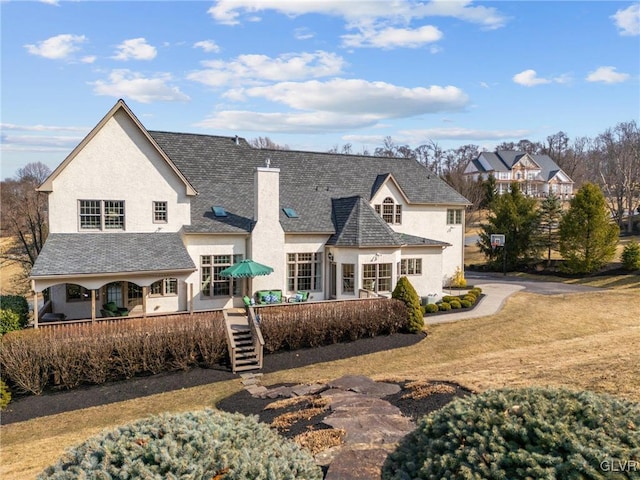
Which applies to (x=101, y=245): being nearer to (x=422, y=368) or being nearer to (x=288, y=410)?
(x=288, y=410)

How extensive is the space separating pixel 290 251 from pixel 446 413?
19172 millimetres

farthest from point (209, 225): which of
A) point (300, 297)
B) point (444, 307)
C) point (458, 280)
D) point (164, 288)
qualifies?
point (458, 280)

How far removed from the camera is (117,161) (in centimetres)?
2044

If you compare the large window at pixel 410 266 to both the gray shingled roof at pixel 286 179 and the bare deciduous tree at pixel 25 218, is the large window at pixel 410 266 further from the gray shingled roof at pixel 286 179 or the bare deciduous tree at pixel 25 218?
the bare deciduous tree at pixel 25 218

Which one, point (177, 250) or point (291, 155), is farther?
point (291, 155)

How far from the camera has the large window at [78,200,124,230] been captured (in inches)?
788

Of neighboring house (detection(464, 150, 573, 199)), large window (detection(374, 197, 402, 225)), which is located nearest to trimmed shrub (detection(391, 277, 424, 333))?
large window (detection(374, 197, 402, 225))

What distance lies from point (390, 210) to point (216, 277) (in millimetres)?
11531

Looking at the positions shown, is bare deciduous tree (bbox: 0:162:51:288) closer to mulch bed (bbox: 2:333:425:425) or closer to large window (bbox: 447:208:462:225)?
mulch bed (bbox: 2:333:425:425)

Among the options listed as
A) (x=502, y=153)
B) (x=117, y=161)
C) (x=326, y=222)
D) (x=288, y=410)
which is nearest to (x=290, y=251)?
(x=326, y=222)

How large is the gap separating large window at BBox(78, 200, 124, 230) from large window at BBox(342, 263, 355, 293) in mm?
11188

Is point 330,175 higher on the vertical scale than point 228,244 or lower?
higher

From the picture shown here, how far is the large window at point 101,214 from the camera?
2002cm

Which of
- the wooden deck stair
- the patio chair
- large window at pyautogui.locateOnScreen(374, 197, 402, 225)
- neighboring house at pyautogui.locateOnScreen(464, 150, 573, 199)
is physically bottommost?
the wooden deck stair
